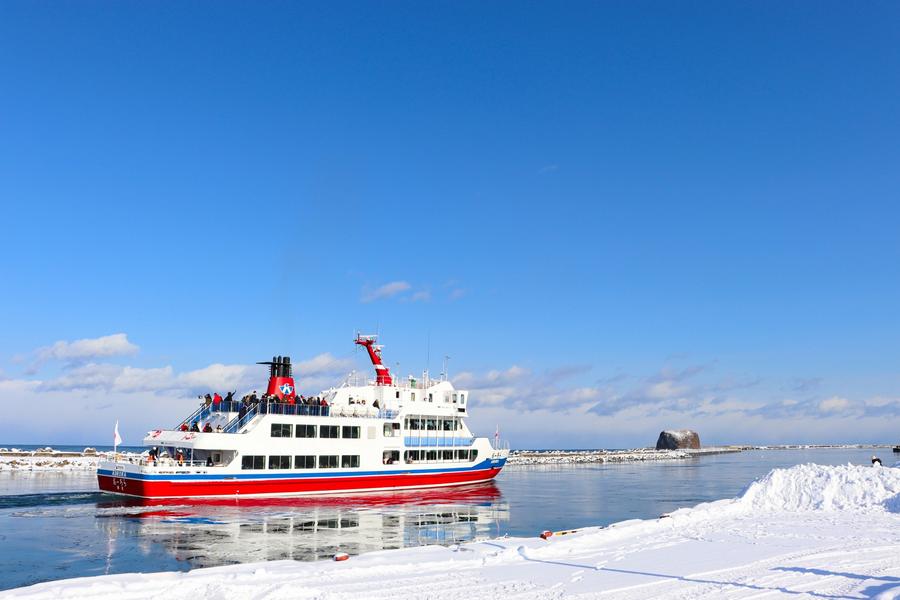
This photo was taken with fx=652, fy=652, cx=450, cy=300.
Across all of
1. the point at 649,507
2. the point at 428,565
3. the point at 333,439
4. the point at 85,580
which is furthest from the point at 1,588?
the point at 649,507

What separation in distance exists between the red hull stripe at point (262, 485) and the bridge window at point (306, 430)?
301 cm

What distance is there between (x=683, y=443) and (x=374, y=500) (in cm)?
16345

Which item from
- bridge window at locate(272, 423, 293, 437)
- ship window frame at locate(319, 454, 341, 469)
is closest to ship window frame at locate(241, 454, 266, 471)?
bridge window at locate(272, 423, 293, 437)

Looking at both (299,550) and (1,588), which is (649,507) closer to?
(299,550)

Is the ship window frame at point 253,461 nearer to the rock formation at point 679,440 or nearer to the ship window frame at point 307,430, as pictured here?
the ship window frame at point 307,430

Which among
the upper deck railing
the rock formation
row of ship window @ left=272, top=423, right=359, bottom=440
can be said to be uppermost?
the upper deck railing

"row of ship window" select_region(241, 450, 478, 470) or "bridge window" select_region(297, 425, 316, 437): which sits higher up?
"bridge window" select_region(297, 425, 316, 437)

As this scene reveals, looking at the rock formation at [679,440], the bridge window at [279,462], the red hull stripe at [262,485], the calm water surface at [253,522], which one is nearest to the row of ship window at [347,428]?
the bridge window at [279,462]

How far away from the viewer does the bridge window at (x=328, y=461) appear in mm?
46812

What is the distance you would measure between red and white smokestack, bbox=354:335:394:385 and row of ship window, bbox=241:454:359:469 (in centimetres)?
792

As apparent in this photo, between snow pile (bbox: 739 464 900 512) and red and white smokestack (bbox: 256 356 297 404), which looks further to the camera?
red and white smokestack (bbox: 256 356 297 404)

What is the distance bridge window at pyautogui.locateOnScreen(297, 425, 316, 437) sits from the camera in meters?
46.0

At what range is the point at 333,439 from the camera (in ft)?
156

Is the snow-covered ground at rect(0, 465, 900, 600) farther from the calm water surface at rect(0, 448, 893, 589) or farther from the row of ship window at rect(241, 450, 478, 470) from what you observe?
the row of ship window at rect(241, 450, 478, 470)
